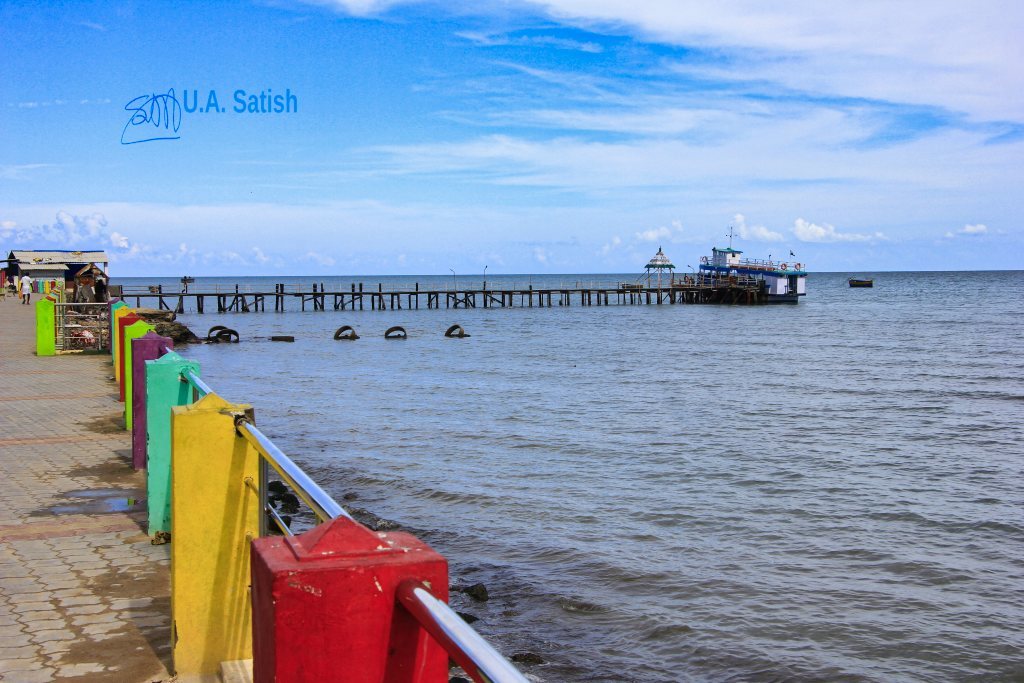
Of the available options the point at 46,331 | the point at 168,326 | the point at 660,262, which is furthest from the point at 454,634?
the point at 660,262

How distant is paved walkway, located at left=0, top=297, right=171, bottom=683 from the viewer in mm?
4324

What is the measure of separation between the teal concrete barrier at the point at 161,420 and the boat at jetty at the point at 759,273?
78933mm

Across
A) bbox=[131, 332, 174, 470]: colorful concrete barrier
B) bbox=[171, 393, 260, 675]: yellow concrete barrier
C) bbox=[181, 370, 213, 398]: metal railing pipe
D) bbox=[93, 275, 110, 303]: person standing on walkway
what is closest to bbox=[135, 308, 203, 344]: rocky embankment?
bbox=[93, 275, 110, 303]: person standing on walkway

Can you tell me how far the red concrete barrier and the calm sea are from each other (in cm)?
515

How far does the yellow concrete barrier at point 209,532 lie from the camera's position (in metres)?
4.08

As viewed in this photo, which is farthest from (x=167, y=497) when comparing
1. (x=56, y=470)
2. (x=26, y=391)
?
(x=26, y=391)

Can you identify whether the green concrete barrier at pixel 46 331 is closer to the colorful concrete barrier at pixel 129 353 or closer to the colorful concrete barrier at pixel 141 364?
the colorful concrete barrier at pixel 129 353

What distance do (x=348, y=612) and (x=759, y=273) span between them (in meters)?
83.6

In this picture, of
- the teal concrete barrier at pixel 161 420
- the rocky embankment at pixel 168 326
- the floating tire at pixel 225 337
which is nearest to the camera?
the teal concrete barrier at pixel 161 420

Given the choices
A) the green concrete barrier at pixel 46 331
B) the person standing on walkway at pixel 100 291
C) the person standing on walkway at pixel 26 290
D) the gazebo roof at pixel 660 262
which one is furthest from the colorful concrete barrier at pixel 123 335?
the gazebo roof at pixel 660 262

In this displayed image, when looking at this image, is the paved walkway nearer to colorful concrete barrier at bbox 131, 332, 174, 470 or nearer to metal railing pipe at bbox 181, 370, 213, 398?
colorful concrete barrier at bbox 131, 332, 174, 470

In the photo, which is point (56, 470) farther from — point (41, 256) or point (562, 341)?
point (41, 256)

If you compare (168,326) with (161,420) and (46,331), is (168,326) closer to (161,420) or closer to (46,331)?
(46,331)

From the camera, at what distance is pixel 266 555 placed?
1.95 m
